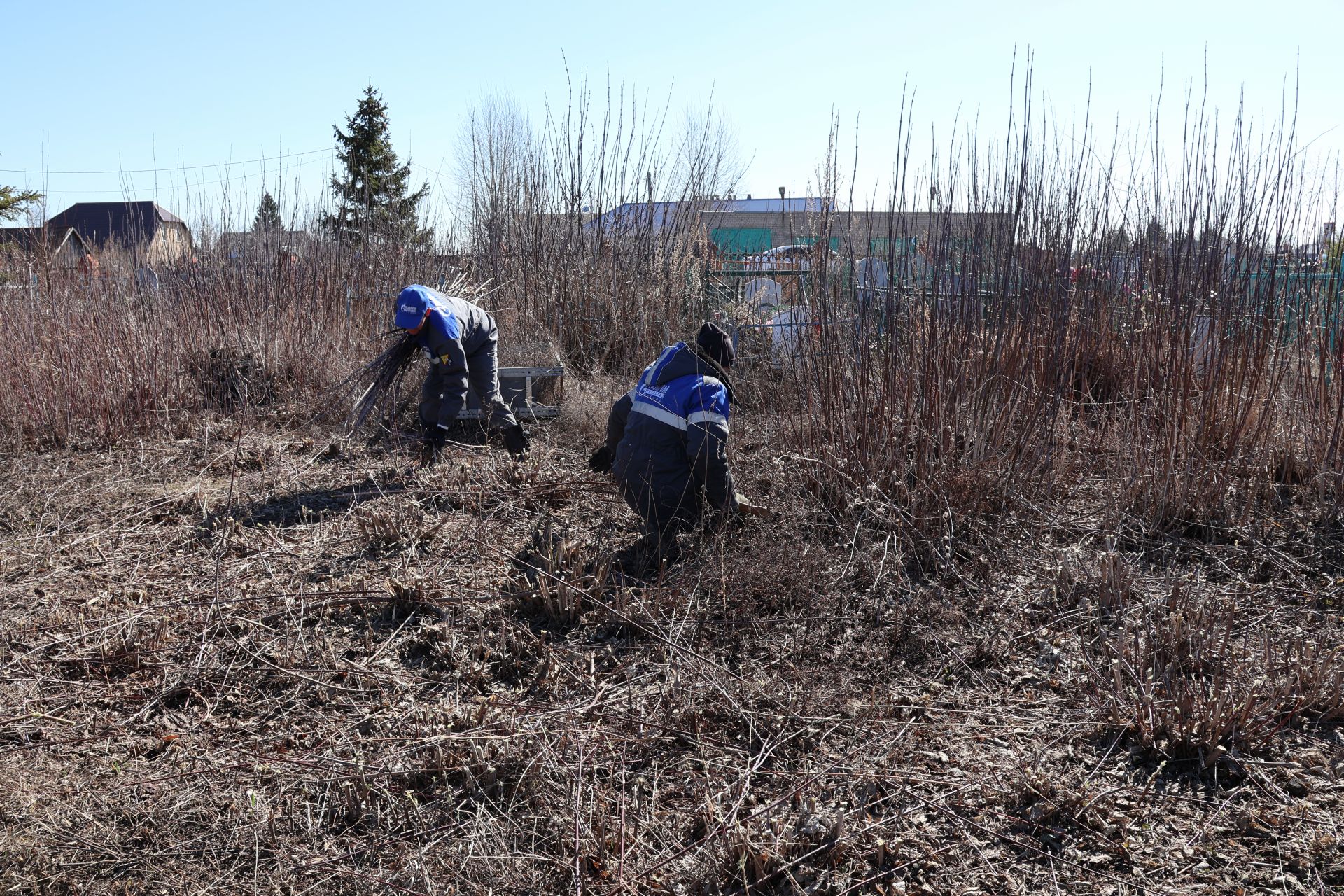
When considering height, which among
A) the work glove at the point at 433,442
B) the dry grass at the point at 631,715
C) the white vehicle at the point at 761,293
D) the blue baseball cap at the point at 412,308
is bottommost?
the dry grass at the point at 631,715

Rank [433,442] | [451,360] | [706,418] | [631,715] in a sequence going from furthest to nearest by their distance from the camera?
[433,442], [451,360], [706,418], [631,715]

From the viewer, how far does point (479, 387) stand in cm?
693

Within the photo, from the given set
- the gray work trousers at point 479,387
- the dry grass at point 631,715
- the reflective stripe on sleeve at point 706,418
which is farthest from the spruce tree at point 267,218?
the reflective stripe on sleeve at point 706,418

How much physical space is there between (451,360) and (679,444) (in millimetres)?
2396

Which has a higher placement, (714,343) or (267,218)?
(267,218)

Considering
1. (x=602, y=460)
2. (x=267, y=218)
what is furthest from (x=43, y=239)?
(x=602, y=460)

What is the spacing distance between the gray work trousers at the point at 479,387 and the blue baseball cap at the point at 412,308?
0.39 metres

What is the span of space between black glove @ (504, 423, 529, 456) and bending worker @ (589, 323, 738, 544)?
6.91 ft

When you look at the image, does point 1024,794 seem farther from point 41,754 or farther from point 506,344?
point 506,344

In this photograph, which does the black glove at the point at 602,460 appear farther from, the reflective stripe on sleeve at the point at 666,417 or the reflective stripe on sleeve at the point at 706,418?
the reflective stripe on sleeve at the point at 706,418

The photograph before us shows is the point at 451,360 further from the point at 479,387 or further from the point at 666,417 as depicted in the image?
the point at 666,417

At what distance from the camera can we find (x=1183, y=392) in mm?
4816

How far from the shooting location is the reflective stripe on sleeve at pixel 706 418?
4.40m

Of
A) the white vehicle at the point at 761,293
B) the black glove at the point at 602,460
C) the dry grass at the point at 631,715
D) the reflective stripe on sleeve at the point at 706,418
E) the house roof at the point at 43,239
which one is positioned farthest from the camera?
the white vehicle at the point at 761,293
